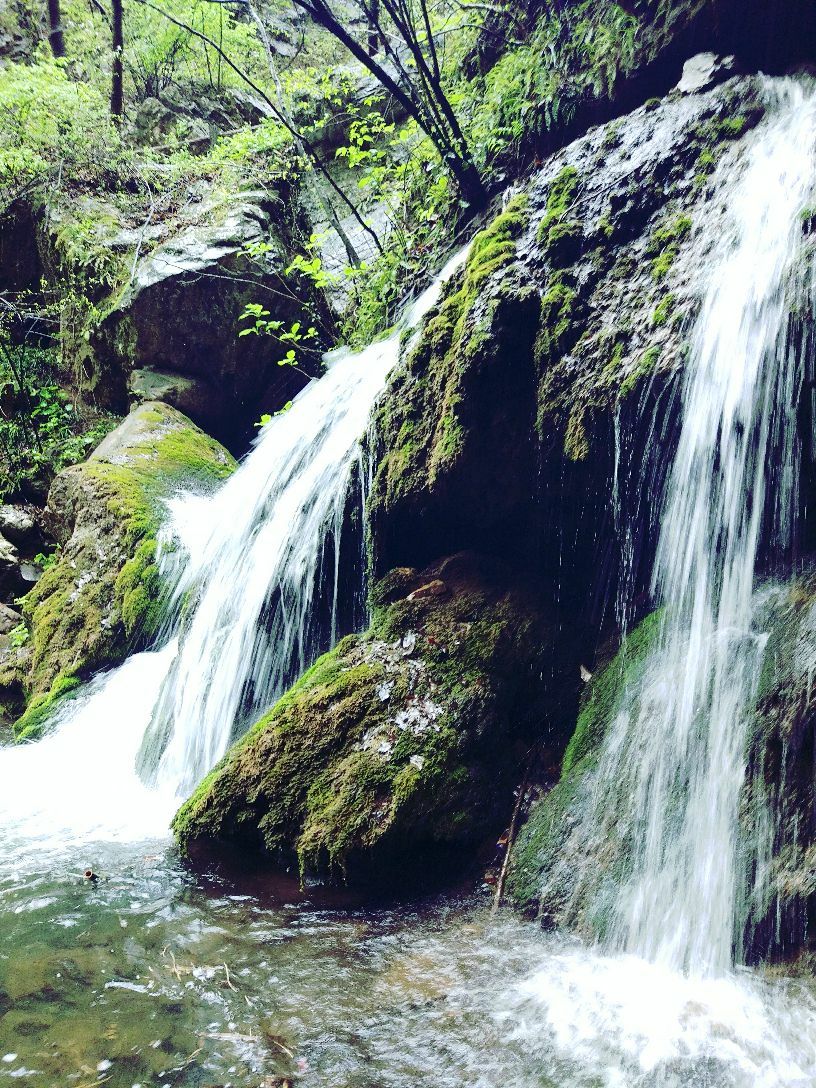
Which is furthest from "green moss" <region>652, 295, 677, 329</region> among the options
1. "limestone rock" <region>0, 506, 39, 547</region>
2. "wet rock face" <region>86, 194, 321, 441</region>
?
"limestone rock" <region>0, 506, 39, 547</region>

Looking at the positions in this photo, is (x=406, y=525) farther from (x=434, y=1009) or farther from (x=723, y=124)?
(x=723, y=124)

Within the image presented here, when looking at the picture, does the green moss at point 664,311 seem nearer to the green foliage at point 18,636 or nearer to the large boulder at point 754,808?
the large boulder at point 754,808

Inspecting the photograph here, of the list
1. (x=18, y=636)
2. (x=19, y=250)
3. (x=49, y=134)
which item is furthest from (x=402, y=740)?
(x=49, y=134)

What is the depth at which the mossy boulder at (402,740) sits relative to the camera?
3441 millimetres

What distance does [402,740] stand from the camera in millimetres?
3693

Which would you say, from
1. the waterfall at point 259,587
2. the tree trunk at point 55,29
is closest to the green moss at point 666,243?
the waterfall at point 259,587

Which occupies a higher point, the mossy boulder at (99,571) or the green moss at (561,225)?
the green moss at (561,225)

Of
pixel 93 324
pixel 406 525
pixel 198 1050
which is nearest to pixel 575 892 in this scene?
pixel 198 1050

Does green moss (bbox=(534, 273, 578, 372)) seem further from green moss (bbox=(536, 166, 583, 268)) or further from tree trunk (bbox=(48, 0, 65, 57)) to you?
tree trunk (bbox=(48, 0, 65, 57))

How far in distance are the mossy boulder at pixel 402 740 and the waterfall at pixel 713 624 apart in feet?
1.91

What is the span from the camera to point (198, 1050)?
2201 millimetres

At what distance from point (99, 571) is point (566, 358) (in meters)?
5.44

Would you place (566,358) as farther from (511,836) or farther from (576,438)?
(511,836)

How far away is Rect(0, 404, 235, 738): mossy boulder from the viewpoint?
22.5ft
